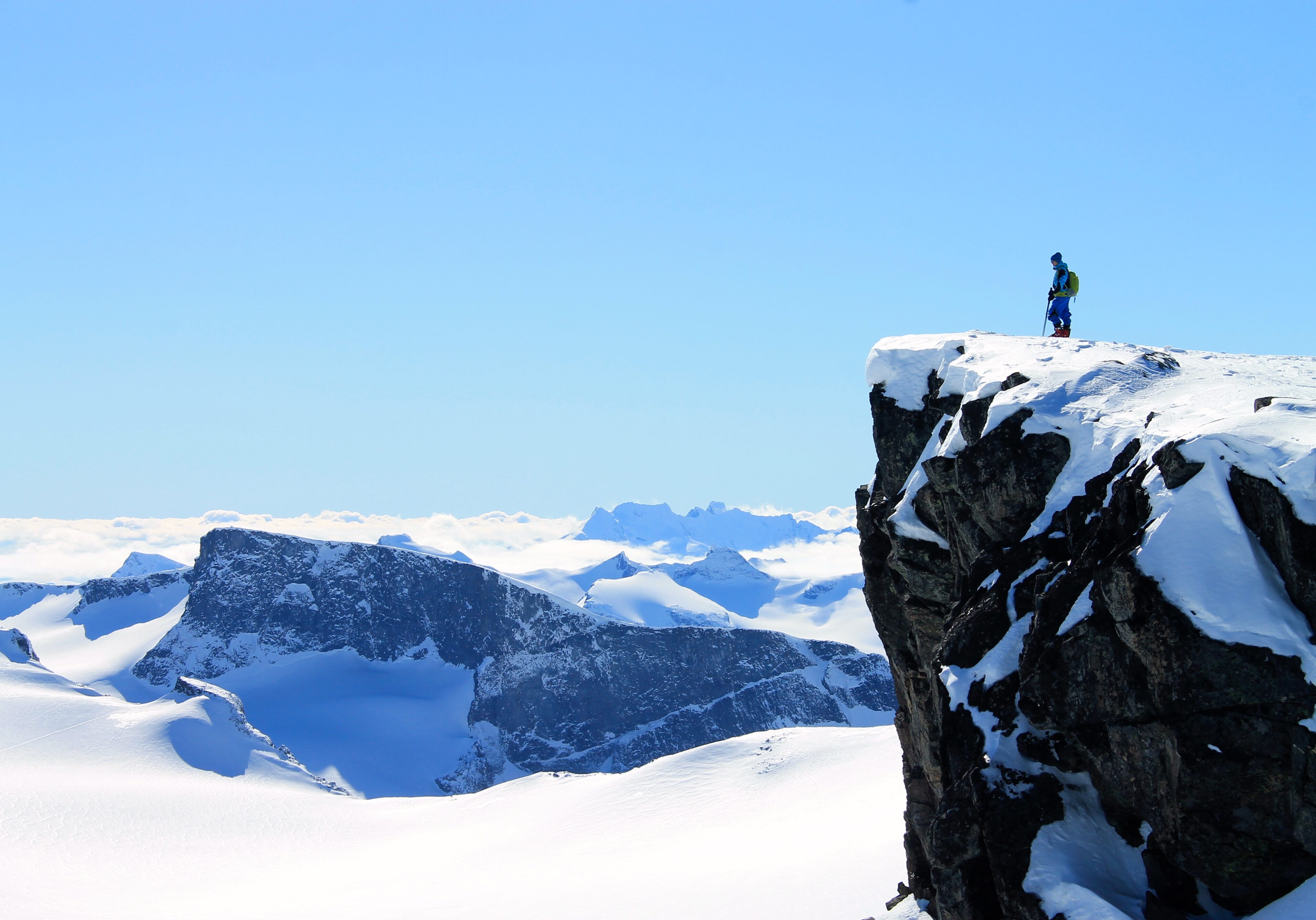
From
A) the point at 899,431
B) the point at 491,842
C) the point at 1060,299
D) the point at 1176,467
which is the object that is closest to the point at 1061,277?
the point at 1060,299

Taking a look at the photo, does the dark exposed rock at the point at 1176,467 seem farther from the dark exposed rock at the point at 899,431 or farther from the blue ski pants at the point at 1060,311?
the blue ski pants at the point at 1060,311

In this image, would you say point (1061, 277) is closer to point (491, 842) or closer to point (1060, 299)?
point (1060, 299)

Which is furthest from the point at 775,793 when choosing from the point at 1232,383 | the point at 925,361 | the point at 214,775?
the point at 214,775

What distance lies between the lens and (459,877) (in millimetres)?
66312

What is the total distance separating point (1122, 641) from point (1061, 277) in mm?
17120

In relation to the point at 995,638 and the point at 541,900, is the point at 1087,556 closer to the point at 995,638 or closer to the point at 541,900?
the point at 995,638

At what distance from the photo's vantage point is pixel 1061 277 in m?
31.9

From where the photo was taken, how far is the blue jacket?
1247 inches

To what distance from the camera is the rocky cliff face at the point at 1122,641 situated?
16.5 m

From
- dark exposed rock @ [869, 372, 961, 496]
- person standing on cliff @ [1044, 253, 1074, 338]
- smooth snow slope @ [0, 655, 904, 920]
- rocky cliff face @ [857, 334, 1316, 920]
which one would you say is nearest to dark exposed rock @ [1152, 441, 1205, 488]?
rocky cliff face @ [857, 334, 1316, 920]

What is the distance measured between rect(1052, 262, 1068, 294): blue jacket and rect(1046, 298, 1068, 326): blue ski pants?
303 millimetres

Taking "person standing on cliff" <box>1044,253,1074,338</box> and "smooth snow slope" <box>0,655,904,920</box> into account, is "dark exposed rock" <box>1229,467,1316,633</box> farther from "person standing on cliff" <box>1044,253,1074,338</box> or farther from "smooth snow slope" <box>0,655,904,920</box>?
"smooth snow slope" <box>0,655,904,920</box>

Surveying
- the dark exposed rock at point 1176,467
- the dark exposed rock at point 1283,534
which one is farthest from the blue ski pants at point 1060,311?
the dark exposed rock at point 1283,534

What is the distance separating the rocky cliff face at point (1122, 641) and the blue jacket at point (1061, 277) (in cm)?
666
